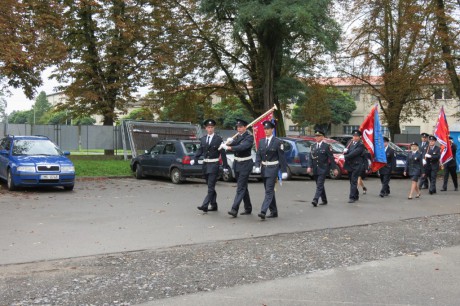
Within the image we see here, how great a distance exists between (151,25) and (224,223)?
23.1 m

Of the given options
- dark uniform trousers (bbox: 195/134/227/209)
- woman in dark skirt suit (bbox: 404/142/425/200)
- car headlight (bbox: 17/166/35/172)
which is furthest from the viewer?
woman in dark skirt suit (bbox: 404/142/425/200)

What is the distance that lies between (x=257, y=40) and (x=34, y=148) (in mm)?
17619

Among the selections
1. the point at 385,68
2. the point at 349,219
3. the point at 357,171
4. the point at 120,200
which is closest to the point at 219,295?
the point at 349,219

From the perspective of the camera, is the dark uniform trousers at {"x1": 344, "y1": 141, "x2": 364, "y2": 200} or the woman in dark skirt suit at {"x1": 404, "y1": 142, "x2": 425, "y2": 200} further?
the woman in dark skirt suit at {"x1": 404, "y1": 142, "x2": 425, "y2": 200}

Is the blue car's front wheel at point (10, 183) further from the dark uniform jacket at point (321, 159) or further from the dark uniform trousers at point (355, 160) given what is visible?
the dark uniform trousers at point (355, 160)

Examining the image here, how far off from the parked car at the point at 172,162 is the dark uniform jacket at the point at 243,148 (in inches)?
262

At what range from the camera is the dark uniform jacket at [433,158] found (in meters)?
15.9

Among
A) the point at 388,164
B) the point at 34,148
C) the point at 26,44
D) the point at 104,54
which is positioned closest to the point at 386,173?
the point at 388,164

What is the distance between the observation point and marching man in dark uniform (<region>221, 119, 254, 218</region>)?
10.2 metres

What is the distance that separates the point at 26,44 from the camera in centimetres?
1761

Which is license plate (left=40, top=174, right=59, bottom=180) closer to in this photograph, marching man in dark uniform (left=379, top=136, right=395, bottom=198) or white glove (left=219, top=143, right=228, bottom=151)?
white glove (left=219, top=143, right=228, bottom=151)

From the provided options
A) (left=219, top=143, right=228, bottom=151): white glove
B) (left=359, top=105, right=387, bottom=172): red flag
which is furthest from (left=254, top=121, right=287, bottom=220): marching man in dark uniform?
(left=359, top=105, right=387, bottom=172): red flag

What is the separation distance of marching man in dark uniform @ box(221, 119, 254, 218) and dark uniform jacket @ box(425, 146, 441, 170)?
26.8ft

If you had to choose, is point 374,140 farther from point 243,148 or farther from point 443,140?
point 243,148
